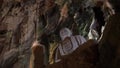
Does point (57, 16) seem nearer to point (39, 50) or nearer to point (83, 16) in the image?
point (83, 16)

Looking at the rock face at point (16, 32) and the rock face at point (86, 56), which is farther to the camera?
the rock face at point (16, 32)

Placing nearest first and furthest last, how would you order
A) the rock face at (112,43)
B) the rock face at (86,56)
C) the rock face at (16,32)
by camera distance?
the rock face at (112,43)
the rock face at (86,56)
the rock face at (16,32)

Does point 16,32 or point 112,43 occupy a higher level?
point 16,32

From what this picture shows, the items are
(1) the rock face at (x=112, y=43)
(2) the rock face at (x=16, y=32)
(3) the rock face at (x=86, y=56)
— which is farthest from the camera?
(2) the rock face at (x=16, y=32)

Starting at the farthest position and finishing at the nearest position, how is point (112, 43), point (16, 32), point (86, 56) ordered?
point (16, 32)
point (86, 56)
point (112, 43)

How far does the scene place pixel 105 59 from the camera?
11.9 ft

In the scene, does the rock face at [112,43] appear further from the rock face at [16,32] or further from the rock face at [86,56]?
the rock face at [16,32]

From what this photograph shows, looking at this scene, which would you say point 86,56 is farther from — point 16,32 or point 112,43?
point 16,32

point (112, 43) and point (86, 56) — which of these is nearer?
point (112, 43)

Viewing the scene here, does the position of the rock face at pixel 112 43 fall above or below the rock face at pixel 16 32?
below

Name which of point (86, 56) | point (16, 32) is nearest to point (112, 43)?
point (86, 56)

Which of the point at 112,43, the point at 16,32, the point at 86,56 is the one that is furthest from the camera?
the point at 16,32

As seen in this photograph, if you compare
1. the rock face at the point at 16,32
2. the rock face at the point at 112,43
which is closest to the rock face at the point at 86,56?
the rock face at the point at 112,43

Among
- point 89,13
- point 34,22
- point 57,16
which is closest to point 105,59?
point 89,13
